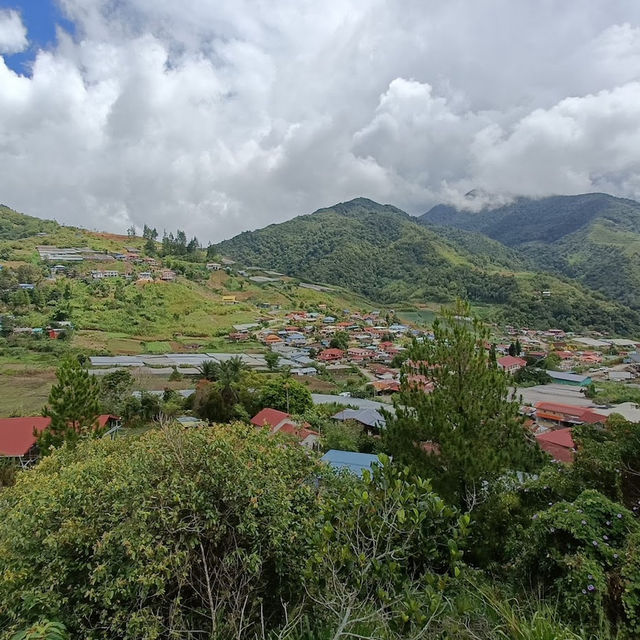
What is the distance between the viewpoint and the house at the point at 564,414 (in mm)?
24078

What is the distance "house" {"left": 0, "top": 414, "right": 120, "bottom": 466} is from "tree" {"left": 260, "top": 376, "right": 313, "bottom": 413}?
28.8ft

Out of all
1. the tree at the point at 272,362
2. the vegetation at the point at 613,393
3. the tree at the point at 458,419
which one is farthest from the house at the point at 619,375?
the tree at the point at 458,419

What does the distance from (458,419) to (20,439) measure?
1664 cm

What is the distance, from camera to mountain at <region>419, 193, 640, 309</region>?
91.2 meters

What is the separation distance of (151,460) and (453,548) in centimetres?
237

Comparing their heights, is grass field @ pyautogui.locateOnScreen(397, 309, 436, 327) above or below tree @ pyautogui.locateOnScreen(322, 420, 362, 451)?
above

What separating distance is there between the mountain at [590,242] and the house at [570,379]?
173ft

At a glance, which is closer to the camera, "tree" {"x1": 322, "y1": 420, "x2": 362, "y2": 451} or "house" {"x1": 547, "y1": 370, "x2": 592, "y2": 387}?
"tree" {"x1": 322, "y1": 420, "x2": 362, "y2": 451}

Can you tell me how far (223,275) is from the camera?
249 feet

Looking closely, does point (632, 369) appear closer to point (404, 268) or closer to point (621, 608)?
point (621, 608)

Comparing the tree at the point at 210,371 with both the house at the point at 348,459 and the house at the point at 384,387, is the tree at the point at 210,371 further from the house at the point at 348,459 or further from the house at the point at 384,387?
the house at the point at 348,459

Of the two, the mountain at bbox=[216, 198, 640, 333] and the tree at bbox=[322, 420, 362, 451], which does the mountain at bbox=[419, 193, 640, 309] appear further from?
the tree at bbox=[322, 420, 362, 451]

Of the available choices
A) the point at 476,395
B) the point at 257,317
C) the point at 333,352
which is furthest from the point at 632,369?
the point at 476,395

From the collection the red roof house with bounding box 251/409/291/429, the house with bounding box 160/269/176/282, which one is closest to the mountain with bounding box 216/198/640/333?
the house with bounding box 160/269/176/282
